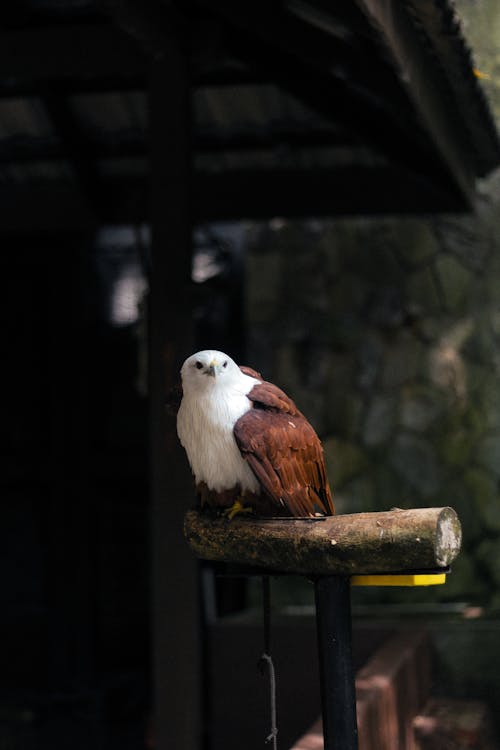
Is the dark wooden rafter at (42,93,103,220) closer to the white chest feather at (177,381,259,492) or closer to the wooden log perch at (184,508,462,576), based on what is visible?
the white chest feather at (177,381,259,492)

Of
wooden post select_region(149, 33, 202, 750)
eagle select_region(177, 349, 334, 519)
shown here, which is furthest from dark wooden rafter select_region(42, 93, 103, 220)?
eagle select_region(177, 349, 334, 519)

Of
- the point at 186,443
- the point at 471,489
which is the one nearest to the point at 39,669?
the point at 471,489

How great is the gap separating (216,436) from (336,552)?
44 centimetres

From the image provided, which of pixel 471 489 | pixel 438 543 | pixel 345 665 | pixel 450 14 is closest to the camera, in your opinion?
pixel 438 543

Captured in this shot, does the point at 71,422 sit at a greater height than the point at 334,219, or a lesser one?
lesser

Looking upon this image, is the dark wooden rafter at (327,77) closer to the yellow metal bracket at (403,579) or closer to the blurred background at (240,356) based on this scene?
the blurred background at (240,356)

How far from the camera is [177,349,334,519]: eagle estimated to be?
9.12 feet

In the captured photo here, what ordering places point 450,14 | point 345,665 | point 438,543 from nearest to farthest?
point 438,543
point 345,665
point 450,14

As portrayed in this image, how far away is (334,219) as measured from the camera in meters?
7.45

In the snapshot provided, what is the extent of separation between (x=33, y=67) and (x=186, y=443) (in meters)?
2.68

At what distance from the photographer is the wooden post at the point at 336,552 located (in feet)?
8.20

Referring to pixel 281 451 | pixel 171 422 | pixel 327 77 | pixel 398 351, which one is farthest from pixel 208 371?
pixel 398 351

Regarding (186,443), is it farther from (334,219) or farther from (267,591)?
(334,219)

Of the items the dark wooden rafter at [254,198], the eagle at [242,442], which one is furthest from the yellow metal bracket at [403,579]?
the dark wooden rafter at [254,198]
